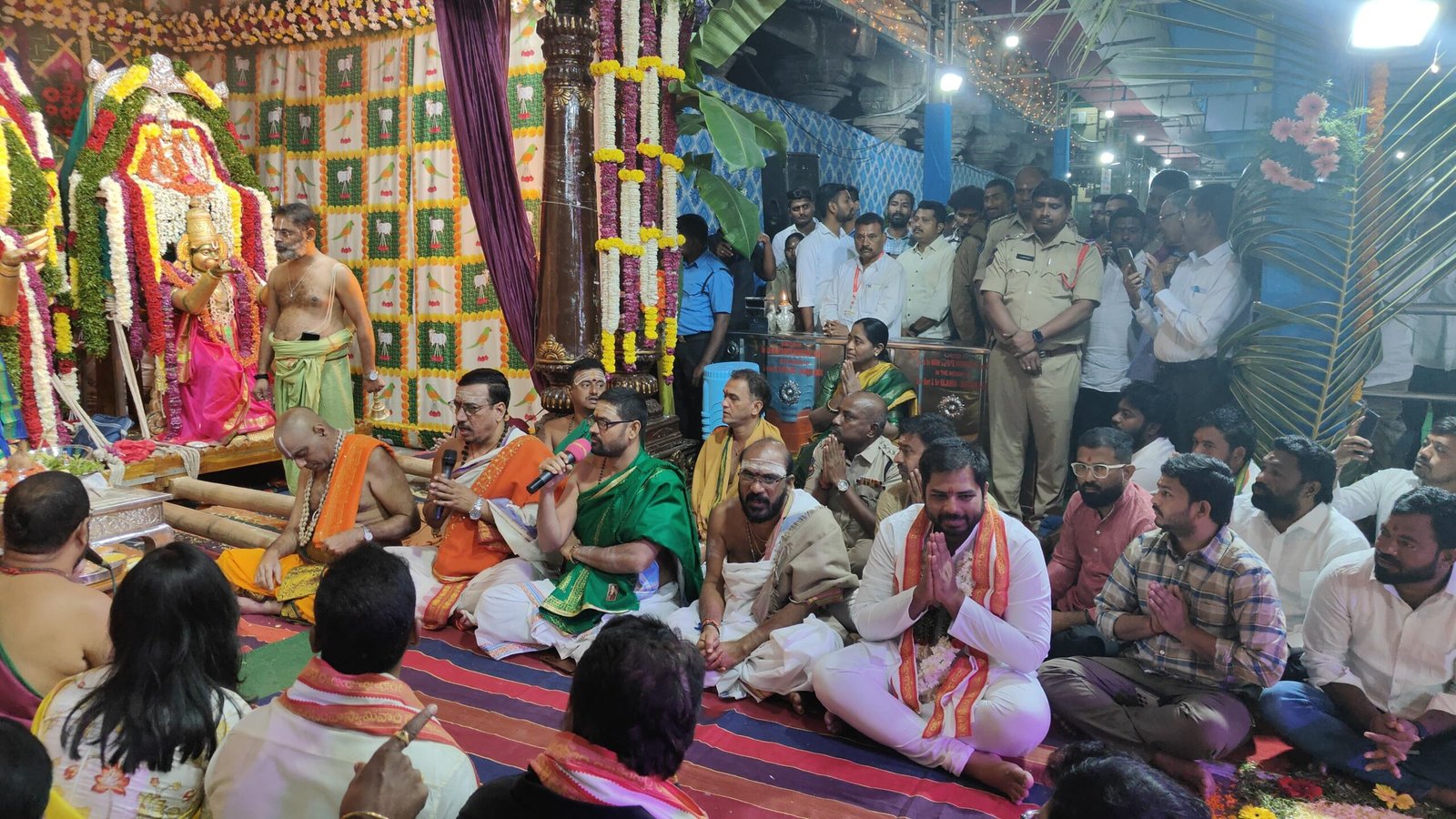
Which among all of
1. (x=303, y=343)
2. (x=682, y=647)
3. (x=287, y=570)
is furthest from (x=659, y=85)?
(x=682, y=647)

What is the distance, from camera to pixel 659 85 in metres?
5.58

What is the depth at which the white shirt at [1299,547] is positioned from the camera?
3.59 meters

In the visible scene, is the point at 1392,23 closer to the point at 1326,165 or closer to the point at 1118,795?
the point at 1326,165

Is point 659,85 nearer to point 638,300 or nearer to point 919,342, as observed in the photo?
point 638,300

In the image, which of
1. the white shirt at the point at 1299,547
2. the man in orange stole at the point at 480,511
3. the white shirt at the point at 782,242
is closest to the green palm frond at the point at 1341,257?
the white shirt at the point at 1299,547

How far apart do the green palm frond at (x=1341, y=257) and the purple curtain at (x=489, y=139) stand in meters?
3.78

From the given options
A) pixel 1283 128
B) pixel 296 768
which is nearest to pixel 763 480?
pixel 296 768

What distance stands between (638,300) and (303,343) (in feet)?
6.86

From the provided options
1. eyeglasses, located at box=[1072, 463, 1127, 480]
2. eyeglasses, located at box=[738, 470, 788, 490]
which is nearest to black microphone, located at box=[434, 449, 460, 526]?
eyeglasses, located at box=[738, 470, 788, 490]

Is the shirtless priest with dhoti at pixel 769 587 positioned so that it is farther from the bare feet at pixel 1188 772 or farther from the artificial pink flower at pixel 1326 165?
the artificial pink flower at pixel 1326 165

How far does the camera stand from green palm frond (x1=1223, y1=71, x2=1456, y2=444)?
3.72m

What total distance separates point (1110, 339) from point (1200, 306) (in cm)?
73

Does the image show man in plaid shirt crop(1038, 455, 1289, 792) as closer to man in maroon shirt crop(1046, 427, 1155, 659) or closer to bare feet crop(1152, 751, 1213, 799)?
bare feet crop(1152, 751, 1213, 799)

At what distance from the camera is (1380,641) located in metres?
3.17
